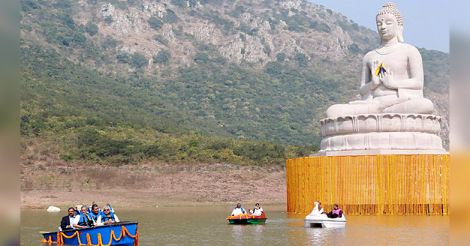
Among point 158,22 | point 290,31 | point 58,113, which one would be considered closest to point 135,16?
point 158,22

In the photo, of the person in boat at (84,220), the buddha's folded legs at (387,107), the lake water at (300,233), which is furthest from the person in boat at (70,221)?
the buddha's folded legs at (387,107)

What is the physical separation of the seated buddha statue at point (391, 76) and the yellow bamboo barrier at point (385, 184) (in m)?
2.92

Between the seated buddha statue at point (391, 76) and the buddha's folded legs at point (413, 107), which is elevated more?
the seated buddha statue at point (391, 76)

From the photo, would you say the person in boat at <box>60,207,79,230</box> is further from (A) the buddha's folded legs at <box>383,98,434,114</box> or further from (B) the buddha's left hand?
(B) the buddha's left hand

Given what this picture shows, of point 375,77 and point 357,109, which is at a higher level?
point 375,77

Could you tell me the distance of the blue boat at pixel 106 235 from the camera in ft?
55.0

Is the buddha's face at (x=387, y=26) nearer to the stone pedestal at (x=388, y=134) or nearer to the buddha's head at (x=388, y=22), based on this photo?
the buddha's head at (x=388, y=22)

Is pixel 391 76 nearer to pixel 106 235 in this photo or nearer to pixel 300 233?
pixel 300 233

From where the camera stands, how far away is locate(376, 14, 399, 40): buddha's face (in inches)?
1149

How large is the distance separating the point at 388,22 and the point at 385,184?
6.72 m

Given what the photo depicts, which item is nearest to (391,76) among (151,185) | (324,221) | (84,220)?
(324,221)

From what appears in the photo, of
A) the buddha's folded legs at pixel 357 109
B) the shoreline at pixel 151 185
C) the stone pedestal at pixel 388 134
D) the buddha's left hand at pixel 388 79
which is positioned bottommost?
the shoreline at pixel 151 185

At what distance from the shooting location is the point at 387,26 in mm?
29219

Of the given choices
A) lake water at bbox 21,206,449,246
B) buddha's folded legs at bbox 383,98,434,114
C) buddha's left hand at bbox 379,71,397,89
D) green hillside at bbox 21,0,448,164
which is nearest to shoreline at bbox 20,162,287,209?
green hillside at bbox 21,0,448,164
